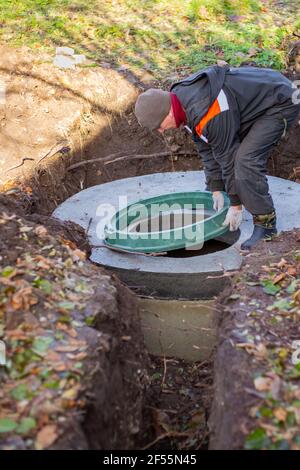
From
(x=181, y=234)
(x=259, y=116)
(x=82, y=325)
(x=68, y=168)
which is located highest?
(x=259, y=116)

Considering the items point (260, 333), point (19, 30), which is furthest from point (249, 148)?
point (19, 30)

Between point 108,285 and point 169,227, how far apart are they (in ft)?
5.95

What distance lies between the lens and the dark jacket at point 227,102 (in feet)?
14.5

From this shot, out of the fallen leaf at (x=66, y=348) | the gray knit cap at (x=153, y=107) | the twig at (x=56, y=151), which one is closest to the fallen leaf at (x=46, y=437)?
the fallen leaf at (x=66, y=348)

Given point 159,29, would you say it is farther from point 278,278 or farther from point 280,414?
point 280,414

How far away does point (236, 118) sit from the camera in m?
4.52

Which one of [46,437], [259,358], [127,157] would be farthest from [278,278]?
[127,157]

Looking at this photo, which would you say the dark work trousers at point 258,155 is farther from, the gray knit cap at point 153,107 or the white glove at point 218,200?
the gray knit cap at point 153,107

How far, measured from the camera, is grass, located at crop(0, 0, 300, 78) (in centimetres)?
709

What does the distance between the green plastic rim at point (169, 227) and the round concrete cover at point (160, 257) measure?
0.35 feet

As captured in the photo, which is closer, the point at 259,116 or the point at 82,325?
the point at 82,325
